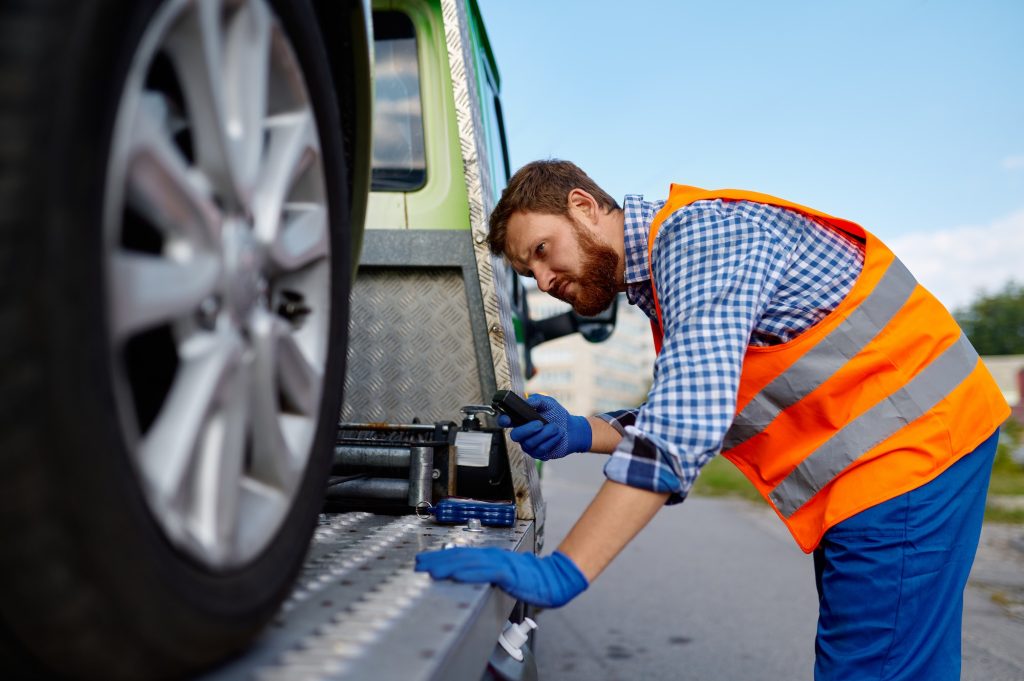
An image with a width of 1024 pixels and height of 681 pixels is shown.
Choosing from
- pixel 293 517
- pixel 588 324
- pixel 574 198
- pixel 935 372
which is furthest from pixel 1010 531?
pixel 293 517

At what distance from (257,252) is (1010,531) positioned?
7.83 m

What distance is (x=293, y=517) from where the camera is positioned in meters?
1.26

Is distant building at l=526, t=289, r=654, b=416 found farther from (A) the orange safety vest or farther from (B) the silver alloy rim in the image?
(B) the silver alloy rim

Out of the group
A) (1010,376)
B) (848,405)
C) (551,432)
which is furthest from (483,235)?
(1010,376)

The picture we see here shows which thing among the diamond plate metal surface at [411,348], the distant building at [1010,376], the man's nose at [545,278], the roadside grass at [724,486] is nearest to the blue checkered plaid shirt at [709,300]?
the man's nose at [545,278]

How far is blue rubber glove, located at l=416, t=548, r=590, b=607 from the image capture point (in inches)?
59.1

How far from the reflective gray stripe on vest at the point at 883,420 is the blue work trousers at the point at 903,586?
0.14 m

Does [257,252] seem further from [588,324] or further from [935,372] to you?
[588,324]

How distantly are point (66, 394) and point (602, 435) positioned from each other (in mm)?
1938

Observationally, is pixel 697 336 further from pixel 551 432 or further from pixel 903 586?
pixel 903 586

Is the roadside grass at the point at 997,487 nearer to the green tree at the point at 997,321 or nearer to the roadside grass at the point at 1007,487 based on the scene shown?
the roadside grass at the point at 1007,487

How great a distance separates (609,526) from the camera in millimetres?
1599

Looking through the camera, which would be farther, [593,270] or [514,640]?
[593,270]

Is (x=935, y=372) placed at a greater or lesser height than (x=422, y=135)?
lesser
